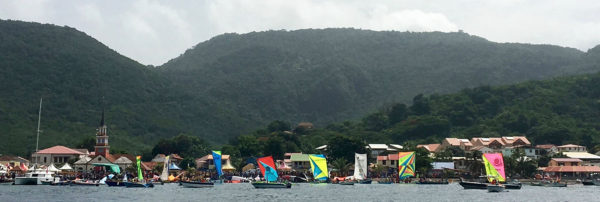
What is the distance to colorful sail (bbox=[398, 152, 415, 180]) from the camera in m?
130

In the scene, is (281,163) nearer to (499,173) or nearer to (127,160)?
(127,160)

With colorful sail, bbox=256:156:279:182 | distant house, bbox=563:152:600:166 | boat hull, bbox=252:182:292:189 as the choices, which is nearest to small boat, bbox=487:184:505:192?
boat hull, bbox=252:182:292:189

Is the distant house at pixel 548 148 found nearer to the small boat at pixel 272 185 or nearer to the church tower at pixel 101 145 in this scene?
the small boat at pixel 272 185

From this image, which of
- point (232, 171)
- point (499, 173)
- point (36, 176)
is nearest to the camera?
point (499, 173)

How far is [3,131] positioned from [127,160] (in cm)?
5455

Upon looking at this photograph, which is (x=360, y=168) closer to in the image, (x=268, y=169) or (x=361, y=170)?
(x=361, y=170)

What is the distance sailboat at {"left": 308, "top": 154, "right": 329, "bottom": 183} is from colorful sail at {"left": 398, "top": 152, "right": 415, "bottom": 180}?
12.8 metres

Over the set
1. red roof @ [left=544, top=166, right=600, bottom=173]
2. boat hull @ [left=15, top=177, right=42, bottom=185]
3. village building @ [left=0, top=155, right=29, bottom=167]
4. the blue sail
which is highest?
village building @ [left=0, top=155, right=29, bottom=167]

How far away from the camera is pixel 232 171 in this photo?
541 ft

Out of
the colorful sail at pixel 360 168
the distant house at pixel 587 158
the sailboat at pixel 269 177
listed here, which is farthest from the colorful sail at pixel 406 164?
the distant house at pixel 587 158

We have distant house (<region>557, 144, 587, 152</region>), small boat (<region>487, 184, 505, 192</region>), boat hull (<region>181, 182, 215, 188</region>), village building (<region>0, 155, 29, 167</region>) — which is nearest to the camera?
small boat (<region>487, 184, 505, 192</region>)

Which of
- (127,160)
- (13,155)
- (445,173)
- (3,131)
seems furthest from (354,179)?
(3,131)

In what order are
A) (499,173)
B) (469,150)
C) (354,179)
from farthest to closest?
(469,150) < (354,179) < (499,173)

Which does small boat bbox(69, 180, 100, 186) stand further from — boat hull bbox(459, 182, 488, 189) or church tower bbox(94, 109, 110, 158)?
boat hull bbox(459, 182, 488, 189)
